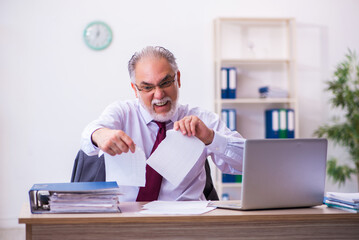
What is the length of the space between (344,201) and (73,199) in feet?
2.98

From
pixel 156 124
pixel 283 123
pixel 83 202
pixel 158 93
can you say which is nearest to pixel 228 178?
pixel 283 123

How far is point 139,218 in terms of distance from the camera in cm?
137

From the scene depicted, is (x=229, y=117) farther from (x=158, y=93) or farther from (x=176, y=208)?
(x=176, y=208)

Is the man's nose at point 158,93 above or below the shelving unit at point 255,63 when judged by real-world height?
below

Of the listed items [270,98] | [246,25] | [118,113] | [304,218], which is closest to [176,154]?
[304,218]

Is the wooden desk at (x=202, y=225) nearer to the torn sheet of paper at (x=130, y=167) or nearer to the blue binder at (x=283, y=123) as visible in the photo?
the torn sheet of paper at (x=130, y=167)

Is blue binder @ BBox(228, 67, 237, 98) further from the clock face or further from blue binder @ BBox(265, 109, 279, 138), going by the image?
the clock face

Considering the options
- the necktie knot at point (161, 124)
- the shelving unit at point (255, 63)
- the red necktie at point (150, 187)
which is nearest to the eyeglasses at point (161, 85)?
the necktie knot at point (161, 124)

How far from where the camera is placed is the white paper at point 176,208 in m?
1.45

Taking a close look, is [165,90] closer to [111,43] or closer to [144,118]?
[144,118]

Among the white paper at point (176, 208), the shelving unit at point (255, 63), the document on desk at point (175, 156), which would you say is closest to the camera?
the white paper at point (176, 208)

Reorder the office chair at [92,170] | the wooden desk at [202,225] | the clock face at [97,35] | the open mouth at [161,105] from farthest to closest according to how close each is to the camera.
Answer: the clock face at [97,35]
the office chair at [92,170]
the open mouth at [161,105]
the wooden desk at [202,225]

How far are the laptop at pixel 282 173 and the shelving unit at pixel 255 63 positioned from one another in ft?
10.1

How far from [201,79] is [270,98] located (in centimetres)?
71
